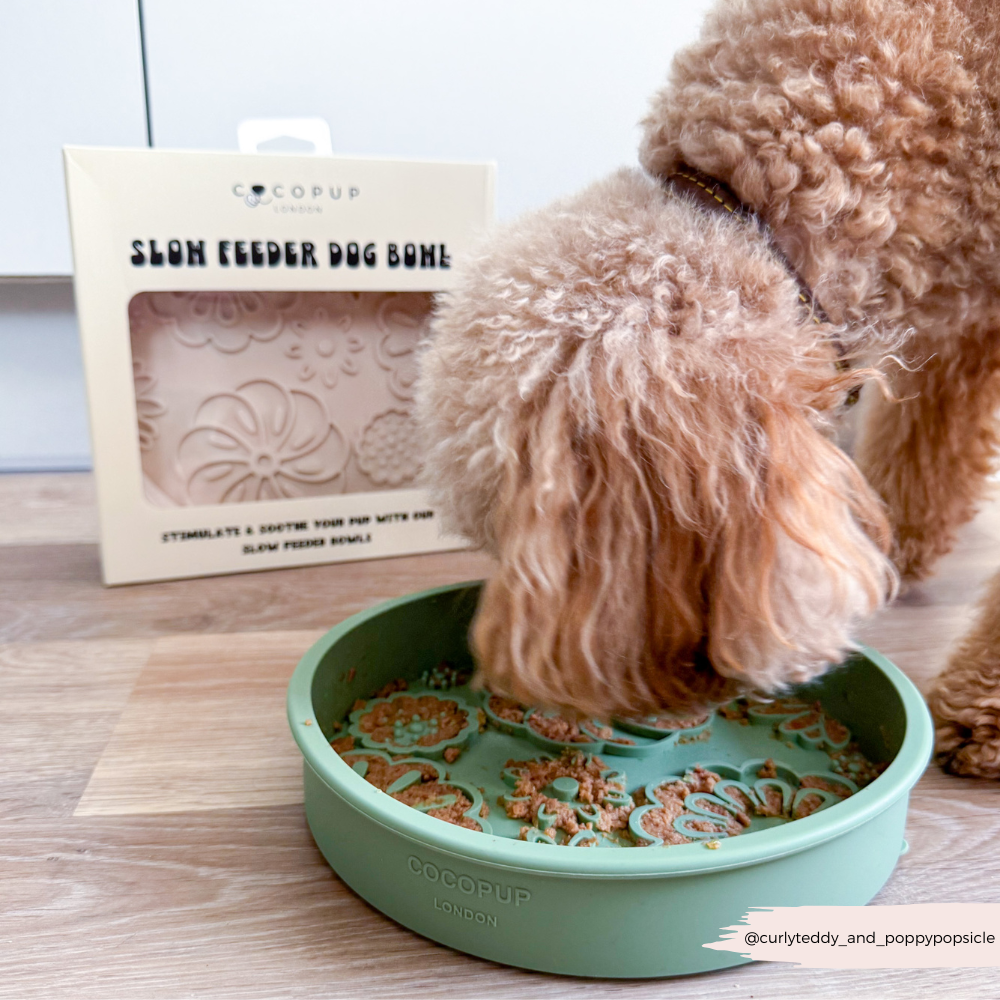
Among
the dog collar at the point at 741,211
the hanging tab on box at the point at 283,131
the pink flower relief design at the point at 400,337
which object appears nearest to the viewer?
the dog collar at the point at 741,211

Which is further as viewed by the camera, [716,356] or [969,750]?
[969,750]

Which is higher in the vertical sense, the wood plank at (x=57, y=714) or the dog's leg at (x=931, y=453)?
the dog's leg at (x=931, y=453)

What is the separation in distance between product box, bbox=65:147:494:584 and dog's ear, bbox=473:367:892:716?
1.53 feet

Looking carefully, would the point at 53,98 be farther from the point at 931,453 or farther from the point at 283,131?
the point at 931,453

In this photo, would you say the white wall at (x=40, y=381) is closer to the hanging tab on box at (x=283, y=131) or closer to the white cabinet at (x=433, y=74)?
the white cabinet at (x=433, y=74)

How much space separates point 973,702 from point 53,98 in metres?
1.44

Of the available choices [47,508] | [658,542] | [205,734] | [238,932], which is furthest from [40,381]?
[658,542]

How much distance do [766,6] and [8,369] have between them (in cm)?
147

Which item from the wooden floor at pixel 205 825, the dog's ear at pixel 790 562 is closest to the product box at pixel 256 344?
the wooden floor at pixel 205 825

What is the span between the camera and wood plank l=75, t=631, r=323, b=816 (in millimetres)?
728

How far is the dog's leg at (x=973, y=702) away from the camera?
74 cm

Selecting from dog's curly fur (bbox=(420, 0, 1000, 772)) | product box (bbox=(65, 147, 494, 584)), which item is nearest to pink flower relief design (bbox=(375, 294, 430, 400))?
product box (bbox=(65, 147, 494, 584))

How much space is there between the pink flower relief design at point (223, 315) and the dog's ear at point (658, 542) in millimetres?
755

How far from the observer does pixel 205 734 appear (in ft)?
2.68
